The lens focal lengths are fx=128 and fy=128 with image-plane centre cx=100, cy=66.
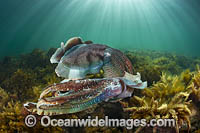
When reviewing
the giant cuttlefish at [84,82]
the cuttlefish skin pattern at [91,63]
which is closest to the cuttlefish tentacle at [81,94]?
the giant cuttlefish at [84,82]

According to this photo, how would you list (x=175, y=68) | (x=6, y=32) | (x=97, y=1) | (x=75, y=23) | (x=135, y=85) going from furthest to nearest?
(x=75, y=23) → (x=97, y=1) → (x=6, y=32) → (x=175, y=68) → (x=135, y=85)

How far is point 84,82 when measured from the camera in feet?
5.20

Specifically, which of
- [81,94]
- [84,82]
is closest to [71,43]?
[84,82]

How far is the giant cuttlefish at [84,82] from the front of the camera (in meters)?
1.41

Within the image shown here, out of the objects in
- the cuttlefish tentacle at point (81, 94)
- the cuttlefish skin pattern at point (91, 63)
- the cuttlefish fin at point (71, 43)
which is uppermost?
the cuttlefish fin at point (71, 43)

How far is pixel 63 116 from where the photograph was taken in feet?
6.47

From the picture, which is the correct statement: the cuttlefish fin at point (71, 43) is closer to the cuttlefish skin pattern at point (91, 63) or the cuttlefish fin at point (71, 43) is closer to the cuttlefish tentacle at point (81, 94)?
the cuttlefish skin pattern at point (91, 63)

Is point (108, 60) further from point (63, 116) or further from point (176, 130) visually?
point (176, 130)

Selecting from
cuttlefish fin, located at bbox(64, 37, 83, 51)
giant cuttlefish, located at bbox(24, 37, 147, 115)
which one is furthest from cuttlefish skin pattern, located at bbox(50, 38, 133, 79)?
cuttlefish fin, located at bbox(64, 37, 83, 51)

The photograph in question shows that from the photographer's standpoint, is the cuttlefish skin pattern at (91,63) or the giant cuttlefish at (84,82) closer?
the giant cuttlefish at (84,82)

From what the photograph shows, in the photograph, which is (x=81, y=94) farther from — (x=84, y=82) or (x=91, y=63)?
(x=91, y=63)

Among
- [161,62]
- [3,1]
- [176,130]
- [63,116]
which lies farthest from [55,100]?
[3,1]

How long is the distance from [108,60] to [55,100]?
1.00m

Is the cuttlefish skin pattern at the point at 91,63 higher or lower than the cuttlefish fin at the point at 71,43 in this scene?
lower
